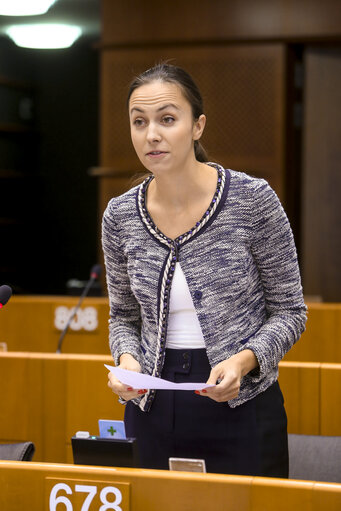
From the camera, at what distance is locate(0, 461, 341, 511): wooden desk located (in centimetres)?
134

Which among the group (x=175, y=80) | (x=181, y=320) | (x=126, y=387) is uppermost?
(x=175, y=80)

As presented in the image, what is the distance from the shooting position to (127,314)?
191 centimetres

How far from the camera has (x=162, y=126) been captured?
1680 mm

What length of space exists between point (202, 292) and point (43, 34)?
299 inches

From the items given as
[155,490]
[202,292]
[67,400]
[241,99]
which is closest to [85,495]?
[155,490]

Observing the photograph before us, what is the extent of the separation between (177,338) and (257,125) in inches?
203

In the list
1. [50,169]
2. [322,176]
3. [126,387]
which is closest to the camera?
[126,387]

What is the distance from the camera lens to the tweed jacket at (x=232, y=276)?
66.7 inches

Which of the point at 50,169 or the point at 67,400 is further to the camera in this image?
the point at 50,169

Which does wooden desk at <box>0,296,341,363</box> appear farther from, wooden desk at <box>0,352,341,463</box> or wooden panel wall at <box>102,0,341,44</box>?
wooden panel wall at <box>102,0,341,44</box>

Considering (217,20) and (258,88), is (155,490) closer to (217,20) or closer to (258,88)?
(258,88)

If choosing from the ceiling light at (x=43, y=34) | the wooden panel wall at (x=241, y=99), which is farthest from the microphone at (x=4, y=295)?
the ceiling light at (x=43, y=34)

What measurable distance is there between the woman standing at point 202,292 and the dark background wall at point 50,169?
825 cm

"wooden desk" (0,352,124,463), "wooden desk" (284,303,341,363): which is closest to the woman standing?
"wooden desk" (0,352,124,463)
